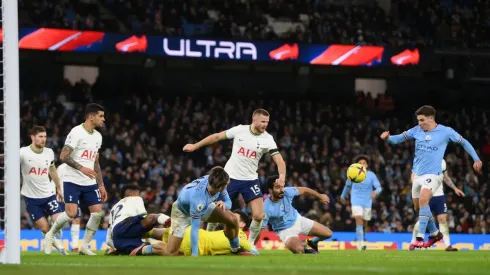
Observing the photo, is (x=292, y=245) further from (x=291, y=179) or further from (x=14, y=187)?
(x=291, y=179)

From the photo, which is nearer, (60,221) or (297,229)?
(60,221)

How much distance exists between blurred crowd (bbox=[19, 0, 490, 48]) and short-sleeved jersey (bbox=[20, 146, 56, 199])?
50.8ft

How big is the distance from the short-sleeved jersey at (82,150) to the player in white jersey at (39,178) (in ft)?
3.16

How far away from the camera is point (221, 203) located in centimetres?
1433

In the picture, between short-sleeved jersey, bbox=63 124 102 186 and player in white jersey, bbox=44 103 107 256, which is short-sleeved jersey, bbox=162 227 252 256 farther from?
short-sleeved jersey, bbox=63 124 102 186

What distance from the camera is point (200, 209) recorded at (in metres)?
13.8

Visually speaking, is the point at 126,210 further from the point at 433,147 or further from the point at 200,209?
the point at 433,147

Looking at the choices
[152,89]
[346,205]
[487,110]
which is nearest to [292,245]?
[346,205]

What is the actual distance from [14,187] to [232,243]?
13.3 ft

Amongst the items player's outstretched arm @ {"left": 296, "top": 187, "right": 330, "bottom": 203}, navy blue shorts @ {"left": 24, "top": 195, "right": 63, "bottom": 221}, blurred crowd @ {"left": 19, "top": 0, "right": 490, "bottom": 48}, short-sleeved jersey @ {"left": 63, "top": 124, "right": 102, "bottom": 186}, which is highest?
blurred crowd @ {"left": 19, "top": 0, "right": 490, "bottom": 48}

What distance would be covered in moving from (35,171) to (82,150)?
4.86 feet

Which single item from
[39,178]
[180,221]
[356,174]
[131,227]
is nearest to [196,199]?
[180,221]

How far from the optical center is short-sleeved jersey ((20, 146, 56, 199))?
17.1 m

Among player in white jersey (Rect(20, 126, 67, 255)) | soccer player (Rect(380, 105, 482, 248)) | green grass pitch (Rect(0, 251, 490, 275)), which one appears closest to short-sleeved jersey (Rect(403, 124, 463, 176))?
soccer player (Rect(380, 105, 482, 248))
